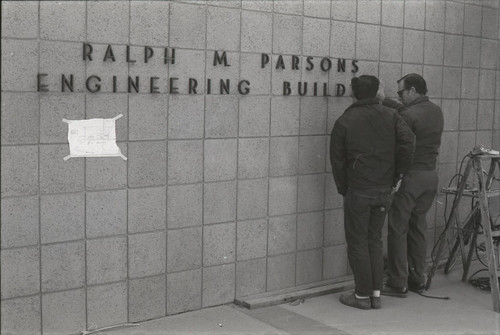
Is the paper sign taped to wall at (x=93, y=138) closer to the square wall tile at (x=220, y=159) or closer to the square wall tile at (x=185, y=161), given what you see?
the square wall tile at (x=185, y=161)

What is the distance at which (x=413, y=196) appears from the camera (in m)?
6.72

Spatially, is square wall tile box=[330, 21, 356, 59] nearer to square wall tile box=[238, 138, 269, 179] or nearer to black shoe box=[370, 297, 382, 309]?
square wall tile box=[238, 138, 269, 179]

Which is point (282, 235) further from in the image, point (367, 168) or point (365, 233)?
point (367, 168)

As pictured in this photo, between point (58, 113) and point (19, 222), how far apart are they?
0.80 meters

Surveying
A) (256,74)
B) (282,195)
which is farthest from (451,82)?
(256,74)

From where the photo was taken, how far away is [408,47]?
7320 mm

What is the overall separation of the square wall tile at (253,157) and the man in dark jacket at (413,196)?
4.47ft

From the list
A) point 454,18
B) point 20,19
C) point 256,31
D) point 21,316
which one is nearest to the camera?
point 20,19

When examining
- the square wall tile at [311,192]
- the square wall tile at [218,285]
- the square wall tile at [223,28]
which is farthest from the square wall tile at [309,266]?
the square wall tile at [223,28]

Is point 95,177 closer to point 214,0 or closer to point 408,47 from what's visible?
point 214,0

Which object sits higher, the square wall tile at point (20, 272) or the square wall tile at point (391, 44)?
the square wall tile at point (391, 44)

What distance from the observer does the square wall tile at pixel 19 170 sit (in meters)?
4.77

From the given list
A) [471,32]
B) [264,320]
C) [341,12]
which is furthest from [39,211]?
[471,32]

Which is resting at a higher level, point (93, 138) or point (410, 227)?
point (93, 138)
